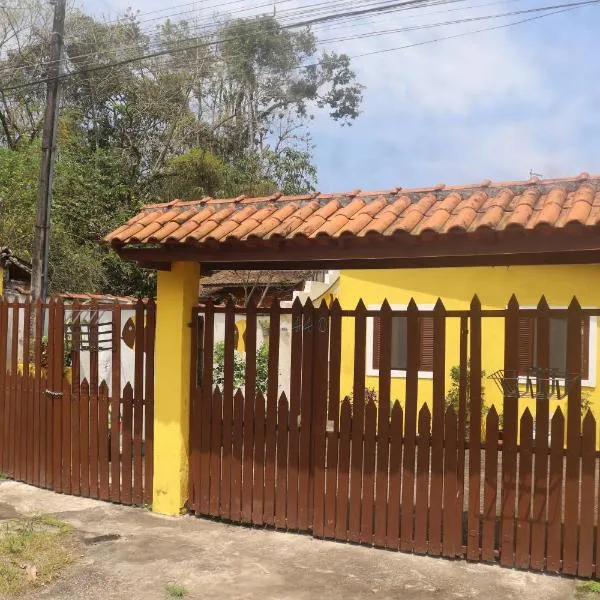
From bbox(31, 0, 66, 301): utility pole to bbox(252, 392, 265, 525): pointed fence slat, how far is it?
589cm

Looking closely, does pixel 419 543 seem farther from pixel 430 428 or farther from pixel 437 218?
pixel 437 218

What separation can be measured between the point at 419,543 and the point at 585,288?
20.5 ft

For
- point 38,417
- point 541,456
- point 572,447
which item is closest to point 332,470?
point 541,456

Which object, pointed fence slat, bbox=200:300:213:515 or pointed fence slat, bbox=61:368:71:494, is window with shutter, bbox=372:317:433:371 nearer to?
pointed fence slat, bbox=200:300:213:515

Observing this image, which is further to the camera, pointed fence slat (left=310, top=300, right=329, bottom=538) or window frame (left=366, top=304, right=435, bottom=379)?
window frame (left=366, top=304, right=435, bottom=379)

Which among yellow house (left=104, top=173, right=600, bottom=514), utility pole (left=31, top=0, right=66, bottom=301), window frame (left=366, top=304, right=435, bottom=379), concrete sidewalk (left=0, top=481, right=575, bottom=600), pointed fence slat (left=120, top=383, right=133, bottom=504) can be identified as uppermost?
utility pole (left=31, top=0, right=66, bottom=301)

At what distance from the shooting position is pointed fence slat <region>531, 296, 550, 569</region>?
4332 millimetres

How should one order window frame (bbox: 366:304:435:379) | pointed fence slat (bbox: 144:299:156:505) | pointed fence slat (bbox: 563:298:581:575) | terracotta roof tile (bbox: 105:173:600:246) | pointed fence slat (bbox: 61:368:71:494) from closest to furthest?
1. terracotta roof tile (bbox: 105:173:600:246)
2. pointed fence slat (bbox: 563:298:581:575)
3. pointed fence slat (bbox: 144:299:156:505)
4. pointed fence slat (bbox: 61:368:71:494)
5. window frame (bbox: 366:304:435:379)

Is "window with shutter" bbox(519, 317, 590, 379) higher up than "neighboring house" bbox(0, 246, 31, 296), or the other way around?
"neighboring house" bbox(0, 246, 31, 296)

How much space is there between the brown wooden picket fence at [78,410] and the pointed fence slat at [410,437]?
2309 mm

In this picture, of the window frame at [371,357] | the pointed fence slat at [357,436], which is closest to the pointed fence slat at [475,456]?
the pointed fence slat at [357,436]

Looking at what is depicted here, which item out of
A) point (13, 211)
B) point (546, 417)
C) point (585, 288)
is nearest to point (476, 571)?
point (546, 417)

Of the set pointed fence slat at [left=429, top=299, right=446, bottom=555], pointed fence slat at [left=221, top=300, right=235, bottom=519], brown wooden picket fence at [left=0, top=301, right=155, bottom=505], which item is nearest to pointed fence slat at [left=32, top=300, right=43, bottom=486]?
brown wooden picket fence at [left=0, top=301, right=155, bottom=505]

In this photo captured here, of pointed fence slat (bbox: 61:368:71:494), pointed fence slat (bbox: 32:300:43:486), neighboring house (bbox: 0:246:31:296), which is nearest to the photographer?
pointed fence slat (bbox: 61:368:71:494)
